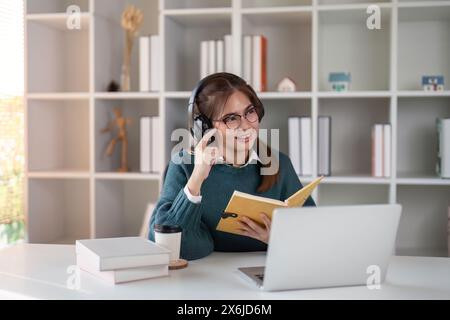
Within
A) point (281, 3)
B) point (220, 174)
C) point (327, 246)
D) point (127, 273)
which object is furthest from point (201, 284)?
point (281, 3)

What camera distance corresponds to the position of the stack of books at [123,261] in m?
1.52

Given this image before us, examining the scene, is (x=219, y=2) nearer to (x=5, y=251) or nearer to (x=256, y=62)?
(x=256, y=62)

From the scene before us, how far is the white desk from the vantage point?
1424mm

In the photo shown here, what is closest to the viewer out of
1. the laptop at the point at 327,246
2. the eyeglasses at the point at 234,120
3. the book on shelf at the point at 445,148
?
the laptop at the point at 327,246

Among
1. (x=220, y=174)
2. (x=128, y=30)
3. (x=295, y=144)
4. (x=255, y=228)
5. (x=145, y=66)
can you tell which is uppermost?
(x=128, y=30)

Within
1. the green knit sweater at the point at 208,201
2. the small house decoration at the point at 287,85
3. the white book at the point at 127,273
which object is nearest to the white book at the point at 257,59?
the small house decoration at the point at 287,85

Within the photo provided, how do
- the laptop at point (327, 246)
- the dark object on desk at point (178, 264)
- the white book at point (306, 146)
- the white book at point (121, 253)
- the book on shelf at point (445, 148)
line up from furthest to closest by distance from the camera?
the white book at point (306, 146)
the book on shelf at point (445, 148)
the dark object on desk at point (178, 264)
the white book at point (121, 253)
the laptop at point (327, 246)

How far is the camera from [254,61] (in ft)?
9.94

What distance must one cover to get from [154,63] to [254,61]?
50cm

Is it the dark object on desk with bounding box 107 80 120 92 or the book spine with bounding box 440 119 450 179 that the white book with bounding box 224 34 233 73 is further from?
the book spine with bounding box 440 119 450 179

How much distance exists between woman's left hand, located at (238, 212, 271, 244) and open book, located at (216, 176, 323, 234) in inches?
0.4

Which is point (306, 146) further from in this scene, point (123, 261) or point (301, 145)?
point (123, 261)

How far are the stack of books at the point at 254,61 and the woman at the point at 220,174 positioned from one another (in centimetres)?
86

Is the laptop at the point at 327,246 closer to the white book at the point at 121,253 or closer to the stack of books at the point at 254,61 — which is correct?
the white book at the point at 121,253
